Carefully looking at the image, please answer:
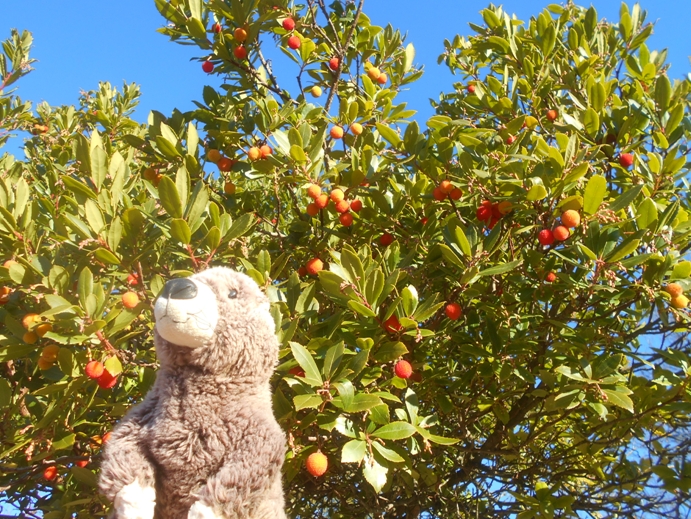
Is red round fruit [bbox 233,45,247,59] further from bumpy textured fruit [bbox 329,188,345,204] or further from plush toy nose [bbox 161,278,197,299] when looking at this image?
plush toy nose [bbox 161,278,197,299]

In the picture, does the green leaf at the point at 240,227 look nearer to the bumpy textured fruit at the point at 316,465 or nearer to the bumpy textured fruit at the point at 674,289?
the bumpy textured fruit at the point at 316,465

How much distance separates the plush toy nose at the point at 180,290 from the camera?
4.22ft

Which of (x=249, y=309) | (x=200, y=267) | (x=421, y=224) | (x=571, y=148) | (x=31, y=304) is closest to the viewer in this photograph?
(x=249, y=309)

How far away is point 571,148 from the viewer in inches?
80.4

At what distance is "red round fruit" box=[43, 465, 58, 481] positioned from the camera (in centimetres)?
229

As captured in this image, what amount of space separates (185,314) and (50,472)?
1.54m

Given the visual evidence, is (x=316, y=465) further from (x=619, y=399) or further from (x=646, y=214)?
(x=646, y=214)

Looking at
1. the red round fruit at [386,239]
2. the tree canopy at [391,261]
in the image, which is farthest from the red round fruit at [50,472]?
the red round fruit at [386,239]

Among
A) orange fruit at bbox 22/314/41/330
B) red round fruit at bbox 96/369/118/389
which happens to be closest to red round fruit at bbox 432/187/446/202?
red round fruit at bbox 96/369/118/389

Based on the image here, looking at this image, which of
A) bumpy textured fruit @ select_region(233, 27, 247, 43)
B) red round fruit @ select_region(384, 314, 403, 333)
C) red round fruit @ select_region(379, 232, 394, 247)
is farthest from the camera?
bumpy textured fruit @ select_region(233, 27, 247, 43)

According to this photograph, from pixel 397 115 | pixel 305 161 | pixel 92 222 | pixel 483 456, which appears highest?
pixel 397 115

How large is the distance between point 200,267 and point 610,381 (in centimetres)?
149

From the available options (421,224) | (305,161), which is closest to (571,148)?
(421,224)

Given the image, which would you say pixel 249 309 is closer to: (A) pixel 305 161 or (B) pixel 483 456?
(A) pixel 305 161
